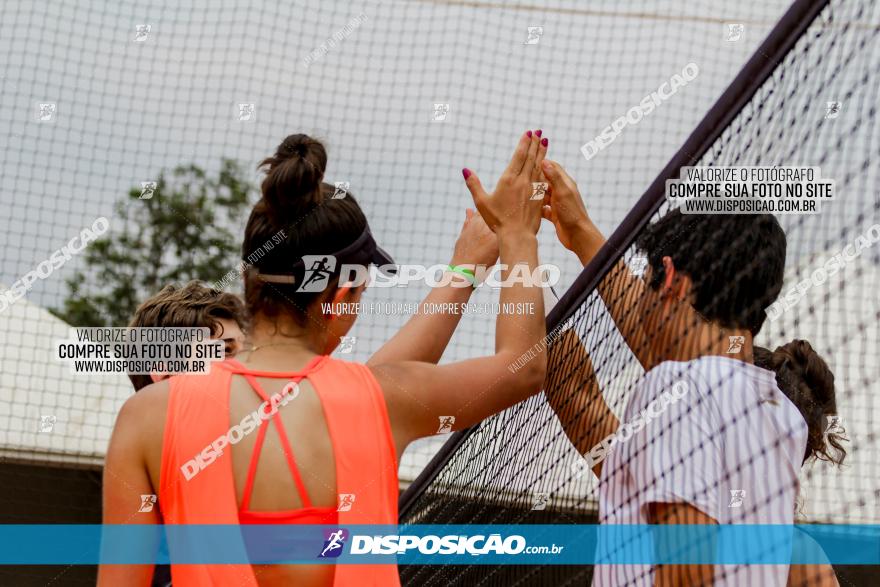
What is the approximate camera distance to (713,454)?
142cm

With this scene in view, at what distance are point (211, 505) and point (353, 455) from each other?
0.17 meters

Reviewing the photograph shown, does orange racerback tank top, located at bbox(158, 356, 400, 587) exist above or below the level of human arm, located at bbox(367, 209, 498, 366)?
below

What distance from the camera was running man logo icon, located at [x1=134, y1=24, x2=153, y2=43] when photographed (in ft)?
17.4

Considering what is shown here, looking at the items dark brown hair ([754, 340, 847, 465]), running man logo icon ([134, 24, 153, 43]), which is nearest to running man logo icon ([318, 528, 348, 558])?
dark brown hair ([754, 340, 847, 465])

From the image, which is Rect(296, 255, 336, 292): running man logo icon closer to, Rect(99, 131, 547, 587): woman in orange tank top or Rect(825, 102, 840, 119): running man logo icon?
Rect(99, 131, 547, 587): woman in orange tank top

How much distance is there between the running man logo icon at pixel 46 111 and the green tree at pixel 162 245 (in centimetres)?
131

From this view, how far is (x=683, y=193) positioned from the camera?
1589 millimetres

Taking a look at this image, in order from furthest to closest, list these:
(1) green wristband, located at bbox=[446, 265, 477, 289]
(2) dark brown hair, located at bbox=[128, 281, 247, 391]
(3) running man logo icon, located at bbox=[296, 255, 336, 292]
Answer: (2) dark brown hair, located at bbox=[128, 281, 247, 391] < (1) green wristband, located at bbox=[446, 265, 477, 289] < (3) running man logo icon, located at bbox=[296, 255, 336, 292]

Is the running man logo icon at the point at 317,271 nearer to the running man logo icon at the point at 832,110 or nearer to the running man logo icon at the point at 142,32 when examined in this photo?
the running man logo icon at the point at 832,110

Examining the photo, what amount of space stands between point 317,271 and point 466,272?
278mm

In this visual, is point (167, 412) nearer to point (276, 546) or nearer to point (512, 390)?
point (276, 546)

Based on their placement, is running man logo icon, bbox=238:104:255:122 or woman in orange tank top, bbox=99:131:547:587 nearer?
woman in orange tank top, bbox=99:131:547:587

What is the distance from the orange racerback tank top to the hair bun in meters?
0.22

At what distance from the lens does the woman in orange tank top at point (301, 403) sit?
3.91ft
